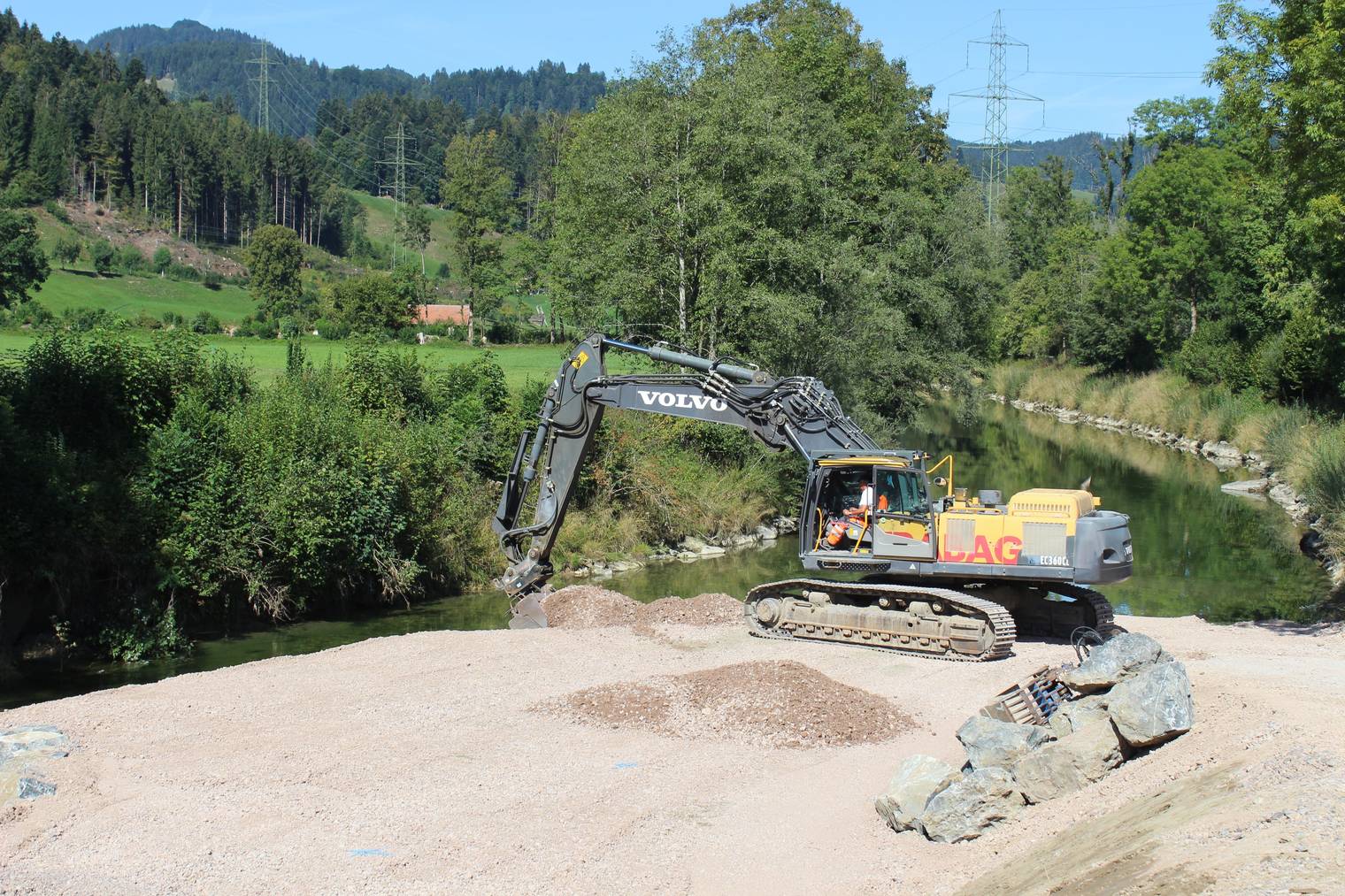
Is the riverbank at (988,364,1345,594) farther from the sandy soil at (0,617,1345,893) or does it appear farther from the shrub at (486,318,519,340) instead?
the shrub at (486,318,519,340)

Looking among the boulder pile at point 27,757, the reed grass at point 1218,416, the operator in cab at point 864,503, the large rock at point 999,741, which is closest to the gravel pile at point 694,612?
the operator in cab at point 864,503

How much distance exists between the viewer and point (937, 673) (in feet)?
52.7

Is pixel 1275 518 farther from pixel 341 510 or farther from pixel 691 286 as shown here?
pixel 341 510

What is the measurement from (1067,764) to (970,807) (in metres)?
1.00

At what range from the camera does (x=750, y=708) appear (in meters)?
14.4

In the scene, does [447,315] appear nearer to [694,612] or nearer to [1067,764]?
[694,612]

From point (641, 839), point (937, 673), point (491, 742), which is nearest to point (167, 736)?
point (491, 742)

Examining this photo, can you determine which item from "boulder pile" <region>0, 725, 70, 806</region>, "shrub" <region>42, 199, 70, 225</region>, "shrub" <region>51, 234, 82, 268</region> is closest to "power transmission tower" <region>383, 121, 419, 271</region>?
"shrub" <region>51, 234, 82, 268</region>

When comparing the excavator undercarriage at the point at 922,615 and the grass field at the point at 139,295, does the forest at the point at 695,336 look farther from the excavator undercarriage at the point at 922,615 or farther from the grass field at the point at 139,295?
the grass field at the point at 139,295

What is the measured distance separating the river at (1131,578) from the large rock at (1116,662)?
35.1 ft

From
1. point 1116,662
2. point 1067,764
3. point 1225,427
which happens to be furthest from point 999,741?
point 1225,427

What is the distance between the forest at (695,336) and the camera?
20.3 m

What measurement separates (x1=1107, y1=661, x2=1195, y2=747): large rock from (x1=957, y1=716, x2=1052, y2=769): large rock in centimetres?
73

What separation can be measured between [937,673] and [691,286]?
20152 millimetres
